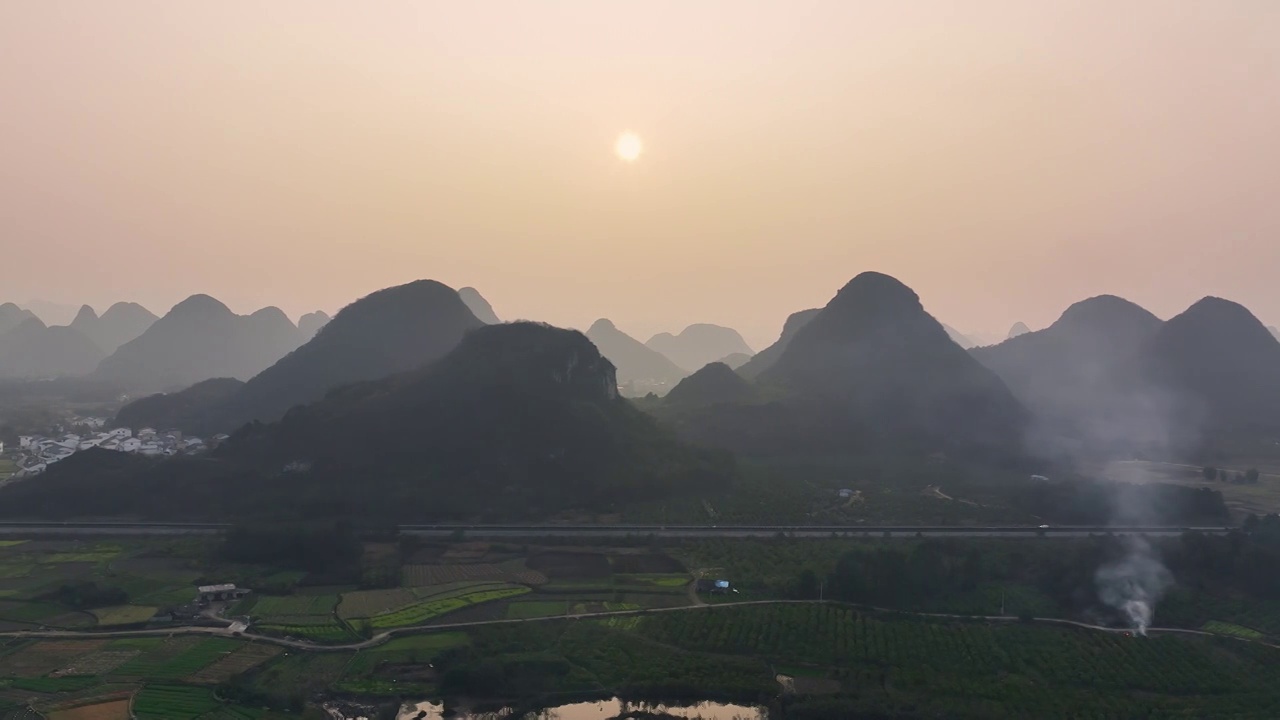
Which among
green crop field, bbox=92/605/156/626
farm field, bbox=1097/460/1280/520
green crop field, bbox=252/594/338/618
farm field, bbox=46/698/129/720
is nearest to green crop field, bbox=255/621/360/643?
green crop field, bbox=252/594/338/618

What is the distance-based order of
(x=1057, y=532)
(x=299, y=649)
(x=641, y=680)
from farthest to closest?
(x=1057, y=532) < (x=299, y=649) < (x=641, y=680)

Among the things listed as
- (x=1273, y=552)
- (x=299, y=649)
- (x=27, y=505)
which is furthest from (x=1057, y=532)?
(x=27, y=505)

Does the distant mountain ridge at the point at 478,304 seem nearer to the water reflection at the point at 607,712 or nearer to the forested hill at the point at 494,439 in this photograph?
the forested hill at the point at 494,439

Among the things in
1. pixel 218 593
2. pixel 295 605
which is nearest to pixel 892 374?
pixel 295 605

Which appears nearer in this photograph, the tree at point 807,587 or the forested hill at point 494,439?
the tree at point 807,587

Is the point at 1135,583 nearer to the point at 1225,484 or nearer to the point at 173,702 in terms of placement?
the point at 1225,484

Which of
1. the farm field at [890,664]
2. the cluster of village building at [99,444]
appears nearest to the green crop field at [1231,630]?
the farm field at [890,664]

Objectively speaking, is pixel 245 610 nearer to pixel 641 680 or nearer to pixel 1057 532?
pixel 641 680
